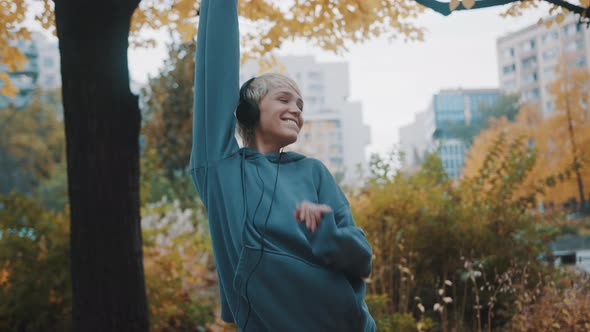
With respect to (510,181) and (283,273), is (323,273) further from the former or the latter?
(510,181)

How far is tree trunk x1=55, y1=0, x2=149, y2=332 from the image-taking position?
289 cm

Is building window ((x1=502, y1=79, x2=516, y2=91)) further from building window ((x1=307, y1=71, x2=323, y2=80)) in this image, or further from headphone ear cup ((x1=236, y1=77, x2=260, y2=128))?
headphone ear cup ((x1=236, y1=77, x2=260, y2=128))

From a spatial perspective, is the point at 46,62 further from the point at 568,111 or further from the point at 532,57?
the point at 568,111

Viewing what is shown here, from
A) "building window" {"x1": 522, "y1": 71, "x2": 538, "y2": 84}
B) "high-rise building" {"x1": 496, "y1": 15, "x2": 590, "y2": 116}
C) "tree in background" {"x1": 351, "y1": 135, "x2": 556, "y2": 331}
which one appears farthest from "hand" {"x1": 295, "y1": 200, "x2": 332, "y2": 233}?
"building window" {"x1": 522, "y1": 71, "x2": 538, "y2": 84}

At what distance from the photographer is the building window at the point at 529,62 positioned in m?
42.9

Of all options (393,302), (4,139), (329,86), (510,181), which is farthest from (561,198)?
(329,86)

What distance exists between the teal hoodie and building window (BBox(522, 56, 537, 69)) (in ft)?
154

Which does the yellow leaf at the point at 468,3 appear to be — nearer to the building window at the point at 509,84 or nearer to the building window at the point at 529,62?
the building window at the point at 529,62

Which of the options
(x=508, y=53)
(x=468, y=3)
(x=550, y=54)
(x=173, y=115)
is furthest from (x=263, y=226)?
(x=508, y=53)

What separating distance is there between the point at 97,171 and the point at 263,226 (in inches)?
79.2

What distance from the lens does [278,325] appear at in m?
1.15

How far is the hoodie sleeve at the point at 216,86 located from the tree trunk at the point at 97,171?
1.74m

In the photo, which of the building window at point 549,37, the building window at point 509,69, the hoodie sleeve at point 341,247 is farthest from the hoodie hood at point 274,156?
the building window at point 509,69

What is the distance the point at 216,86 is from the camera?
1340mm
